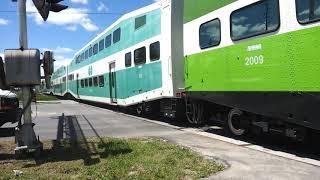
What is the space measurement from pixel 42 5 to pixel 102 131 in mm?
6029

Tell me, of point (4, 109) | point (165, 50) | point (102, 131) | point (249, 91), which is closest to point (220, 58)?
point (249, 91)

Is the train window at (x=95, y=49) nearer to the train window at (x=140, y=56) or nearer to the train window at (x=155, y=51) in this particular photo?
the train window at (x=140, y=56)

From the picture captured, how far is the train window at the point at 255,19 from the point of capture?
9.25 meters

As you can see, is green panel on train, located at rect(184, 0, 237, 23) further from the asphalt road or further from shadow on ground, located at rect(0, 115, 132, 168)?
shadow on ground, located at rect(0, 115, 132, 168)

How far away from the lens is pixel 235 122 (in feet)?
39.1

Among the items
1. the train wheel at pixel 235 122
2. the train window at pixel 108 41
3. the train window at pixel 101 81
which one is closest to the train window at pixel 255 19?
the train wheel at pixel 235 122

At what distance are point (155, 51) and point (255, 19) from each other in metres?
6.47

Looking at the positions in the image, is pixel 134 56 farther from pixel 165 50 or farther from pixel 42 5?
pixel 42 5

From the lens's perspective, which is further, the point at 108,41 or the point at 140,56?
the point at 108,41

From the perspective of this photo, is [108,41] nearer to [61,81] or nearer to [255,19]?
[255,19]

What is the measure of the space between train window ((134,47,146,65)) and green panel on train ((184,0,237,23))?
417 centimetres

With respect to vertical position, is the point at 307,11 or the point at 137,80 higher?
→ the point at 307,11

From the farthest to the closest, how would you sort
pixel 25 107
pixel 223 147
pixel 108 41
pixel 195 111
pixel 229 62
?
pixel 108 41 → pixel 195 111 → pixel 229 62 → pixel 223 147 → pixel 25 107

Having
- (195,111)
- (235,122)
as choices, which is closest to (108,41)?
(195,111)
